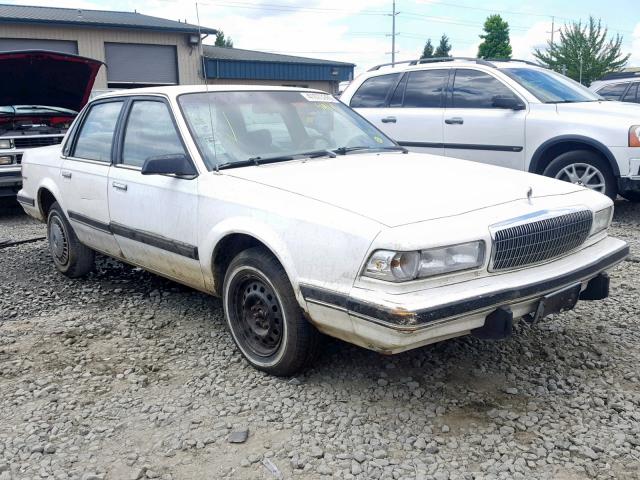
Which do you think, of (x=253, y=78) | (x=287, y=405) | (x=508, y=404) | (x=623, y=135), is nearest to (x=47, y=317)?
(x=287, y=405)

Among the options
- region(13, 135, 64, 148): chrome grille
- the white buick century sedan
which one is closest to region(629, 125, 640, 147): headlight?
the white buick century sedan

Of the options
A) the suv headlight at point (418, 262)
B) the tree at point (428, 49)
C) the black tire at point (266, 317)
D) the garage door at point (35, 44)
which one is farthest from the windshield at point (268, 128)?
the tree at point (428, 49)

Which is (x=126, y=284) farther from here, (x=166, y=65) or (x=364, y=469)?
(x=166, y=65)

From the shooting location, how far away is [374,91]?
28.7ft

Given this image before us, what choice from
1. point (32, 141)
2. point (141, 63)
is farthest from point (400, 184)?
point (141, 63)

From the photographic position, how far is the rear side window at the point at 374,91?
859 cm

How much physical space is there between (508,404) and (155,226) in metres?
2.38

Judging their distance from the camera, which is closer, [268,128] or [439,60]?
[268,128]

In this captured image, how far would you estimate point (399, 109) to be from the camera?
8.38 metres

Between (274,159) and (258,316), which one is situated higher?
(274,159)

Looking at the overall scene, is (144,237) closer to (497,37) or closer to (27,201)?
(27,201)

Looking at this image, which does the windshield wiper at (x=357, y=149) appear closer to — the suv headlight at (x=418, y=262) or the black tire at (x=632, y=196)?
the suv headlight at (x=418, y=262)

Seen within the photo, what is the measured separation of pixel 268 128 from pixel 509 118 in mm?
4077

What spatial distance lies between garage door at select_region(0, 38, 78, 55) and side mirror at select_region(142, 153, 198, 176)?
58.6ft
